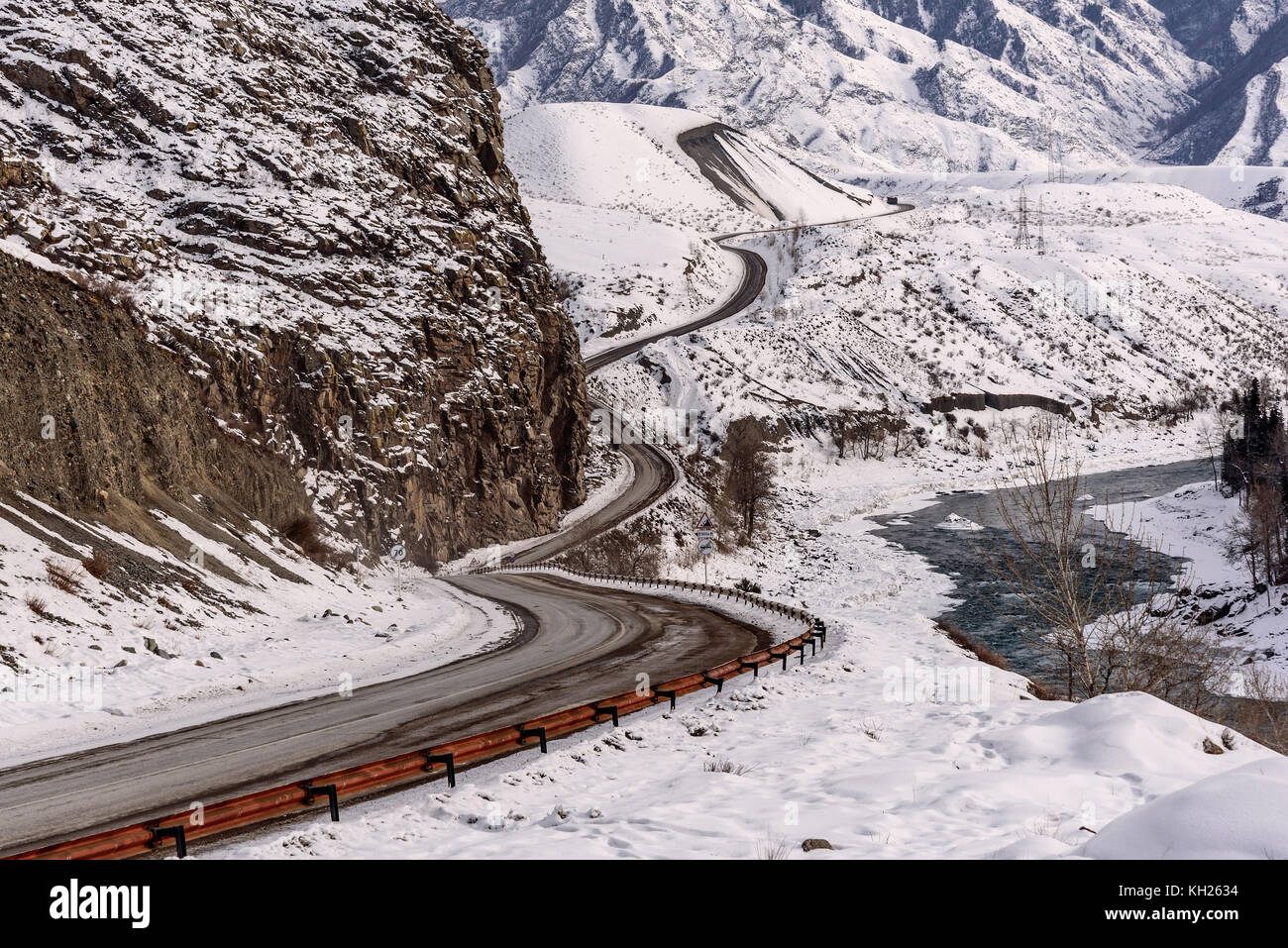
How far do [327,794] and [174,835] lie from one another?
1885 mm

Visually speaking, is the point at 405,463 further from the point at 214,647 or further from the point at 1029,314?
the point at 1029,314

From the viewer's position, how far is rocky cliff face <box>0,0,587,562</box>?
3177 cm

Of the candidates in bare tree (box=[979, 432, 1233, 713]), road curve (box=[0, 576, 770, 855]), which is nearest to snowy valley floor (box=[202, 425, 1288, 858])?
bare tree (box=[979, 432, 1233, 713])

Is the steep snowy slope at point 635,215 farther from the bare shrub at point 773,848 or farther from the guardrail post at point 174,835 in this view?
the bare shrub at point 773,848

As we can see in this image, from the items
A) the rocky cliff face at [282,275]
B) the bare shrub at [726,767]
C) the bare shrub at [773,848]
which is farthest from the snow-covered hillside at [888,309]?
the bare shrub at [773,848]

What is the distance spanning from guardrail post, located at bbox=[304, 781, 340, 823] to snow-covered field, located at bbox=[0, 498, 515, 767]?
5.71 m

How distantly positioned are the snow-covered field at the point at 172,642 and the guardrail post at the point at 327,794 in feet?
18.7

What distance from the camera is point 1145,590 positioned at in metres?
51.6

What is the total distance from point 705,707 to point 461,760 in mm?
5918

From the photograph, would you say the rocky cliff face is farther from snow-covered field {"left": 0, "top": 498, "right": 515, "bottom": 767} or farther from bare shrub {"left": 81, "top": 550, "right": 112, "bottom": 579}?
snow-covered field {"left": 0, "top": 498, "right": 515, "bottom": 767}

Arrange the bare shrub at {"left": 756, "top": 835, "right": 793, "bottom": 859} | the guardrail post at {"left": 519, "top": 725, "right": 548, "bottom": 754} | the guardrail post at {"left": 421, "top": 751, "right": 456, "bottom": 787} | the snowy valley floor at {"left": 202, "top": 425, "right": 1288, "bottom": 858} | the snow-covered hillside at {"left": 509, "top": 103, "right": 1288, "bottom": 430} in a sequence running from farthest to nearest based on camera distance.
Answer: the snow-covered hillside at {"left": 509, "top": 103, "right": 1288, "bottom": 430} → the guardrail post at {"left": 519, "top": 725, "right": 548, "bottom": 754} → the guardrail post at {"left": 421, "top": 751, "right": 456, "bottom": 787} → the bare shrub at {"left": 756, "top": 835, "right": 793, "bottom": 859} → the snowy valley floor at {"left": 202, "top": 425, "right": 1288, "bottom": 858}

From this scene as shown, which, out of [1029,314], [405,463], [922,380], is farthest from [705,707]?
[1029,314]

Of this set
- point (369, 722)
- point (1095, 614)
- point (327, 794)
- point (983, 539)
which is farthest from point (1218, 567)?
point (327, 794)

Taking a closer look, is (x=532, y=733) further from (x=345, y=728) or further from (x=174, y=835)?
(x=174, y=835)
